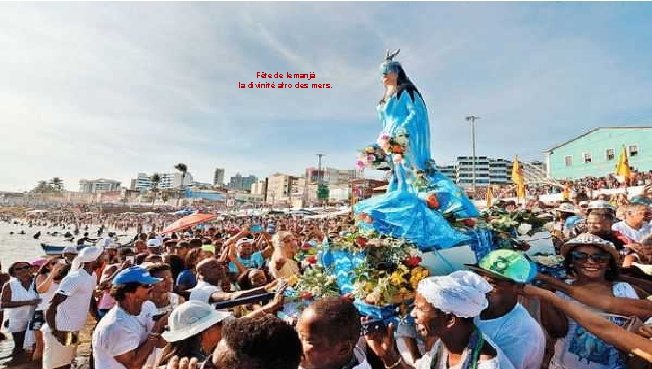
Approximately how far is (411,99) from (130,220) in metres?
74.2

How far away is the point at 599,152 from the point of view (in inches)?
1225

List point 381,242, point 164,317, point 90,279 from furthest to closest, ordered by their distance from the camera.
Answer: point 90,279 < point 381,242 < point 164,317

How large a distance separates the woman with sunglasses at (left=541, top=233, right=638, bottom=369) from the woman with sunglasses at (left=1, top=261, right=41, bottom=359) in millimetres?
6690

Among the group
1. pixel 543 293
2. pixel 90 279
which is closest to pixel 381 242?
pixel 543 293

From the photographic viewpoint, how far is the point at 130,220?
68.7 m

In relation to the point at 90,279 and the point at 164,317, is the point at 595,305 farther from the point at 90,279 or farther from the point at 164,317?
the point at 90,279

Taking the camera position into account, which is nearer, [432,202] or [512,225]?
[432,202]

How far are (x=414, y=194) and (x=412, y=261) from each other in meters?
1.05

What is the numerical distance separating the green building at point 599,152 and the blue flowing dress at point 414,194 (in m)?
31.3

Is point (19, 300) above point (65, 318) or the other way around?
the other way around

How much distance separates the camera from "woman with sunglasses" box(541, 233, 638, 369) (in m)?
2.38

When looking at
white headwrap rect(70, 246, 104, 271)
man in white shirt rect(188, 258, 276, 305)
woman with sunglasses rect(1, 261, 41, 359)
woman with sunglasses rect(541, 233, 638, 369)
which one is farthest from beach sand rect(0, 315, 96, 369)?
woman with sunglasses rect(541, 233, 638, 369)

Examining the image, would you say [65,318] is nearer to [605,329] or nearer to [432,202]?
[432,202]

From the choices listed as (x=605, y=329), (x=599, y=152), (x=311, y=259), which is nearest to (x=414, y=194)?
(x=311, y=259)
